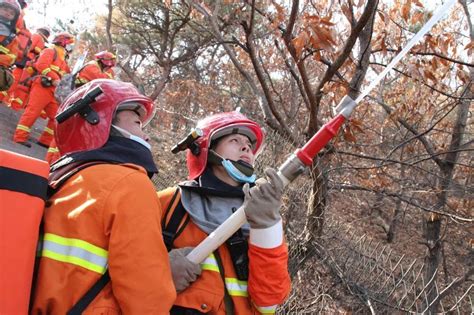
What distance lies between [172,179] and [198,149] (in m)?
3.61

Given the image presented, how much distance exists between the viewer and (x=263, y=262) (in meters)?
1.72

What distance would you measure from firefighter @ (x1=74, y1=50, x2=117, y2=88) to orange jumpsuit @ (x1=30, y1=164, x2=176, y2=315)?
5091mm

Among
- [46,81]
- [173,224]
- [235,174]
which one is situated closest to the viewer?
[173,224]

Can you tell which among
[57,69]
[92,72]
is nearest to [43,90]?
[57,69]

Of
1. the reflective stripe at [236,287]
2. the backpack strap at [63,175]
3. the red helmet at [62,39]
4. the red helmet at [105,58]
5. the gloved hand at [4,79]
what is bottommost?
the red helmet at [62,39]

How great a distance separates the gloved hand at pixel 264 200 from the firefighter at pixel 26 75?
7511 millimetres

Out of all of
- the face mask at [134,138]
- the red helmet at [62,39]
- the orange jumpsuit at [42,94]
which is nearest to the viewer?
the face mask at [134,138]

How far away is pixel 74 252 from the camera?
4.39ft

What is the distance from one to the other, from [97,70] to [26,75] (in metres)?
2.50

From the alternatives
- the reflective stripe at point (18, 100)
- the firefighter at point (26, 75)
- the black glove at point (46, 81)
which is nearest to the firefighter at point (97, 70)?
the black glove at point (46, 81)

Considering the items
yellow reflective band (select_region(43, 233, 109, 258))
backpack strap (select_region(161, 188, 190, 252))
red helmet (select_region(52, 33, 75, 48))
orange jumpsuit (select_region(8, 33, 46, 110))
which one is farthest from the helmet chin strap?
orange jumpsuit (select_region(8, 33, 46, 110))

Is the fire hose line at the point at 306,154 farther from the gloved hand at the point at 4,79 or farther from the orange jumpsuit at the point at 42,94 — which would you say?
the orange jumpsuit at the point at 42,94

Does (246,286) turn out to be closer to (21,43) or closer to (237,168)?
(237,168)

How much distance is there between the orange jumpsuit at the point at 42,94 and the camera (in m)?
6.57
